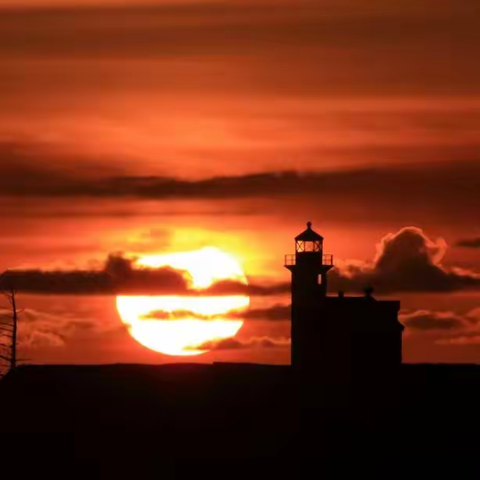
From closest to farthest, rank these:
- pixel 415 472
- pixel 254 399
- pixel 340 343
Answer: pixel 415 472 → pixel 254 399 → pixel 340 343

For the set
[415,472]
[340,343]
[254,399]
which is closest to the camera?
[415,472]

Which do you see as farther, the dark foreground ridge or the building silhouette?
the building silhouette

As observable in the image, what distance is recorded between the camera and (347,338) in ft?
325

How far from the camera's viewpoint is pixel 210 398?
290ft

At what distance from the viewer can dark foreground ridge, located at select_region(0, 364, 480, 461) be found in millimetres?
84938

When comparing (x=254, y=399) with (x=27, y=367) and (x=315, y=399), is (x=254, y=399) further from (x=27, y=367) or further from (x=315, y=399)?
(x=27, y=367)

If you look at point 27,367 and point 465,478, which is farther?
point 27,367

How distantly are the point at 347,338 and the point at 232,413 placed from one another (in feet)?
44.3

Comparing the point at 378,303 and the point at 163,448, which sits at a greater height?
the point at 378,303

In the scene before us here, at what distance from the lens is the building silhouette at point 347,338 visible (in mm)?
97812

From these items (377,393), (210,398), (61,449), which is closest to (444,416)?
(377,393)

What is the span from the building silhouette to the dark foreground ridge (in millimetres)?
5144

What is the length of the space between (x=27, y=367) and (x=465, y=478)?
21.7 m

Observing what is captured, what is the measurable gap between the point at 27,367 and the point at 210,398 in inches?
361
